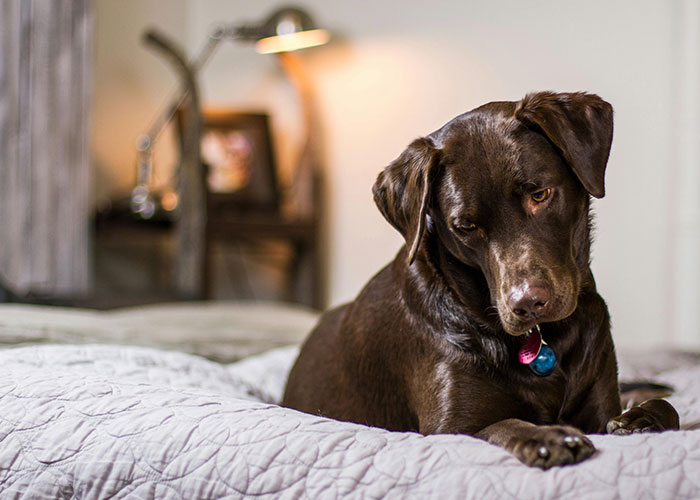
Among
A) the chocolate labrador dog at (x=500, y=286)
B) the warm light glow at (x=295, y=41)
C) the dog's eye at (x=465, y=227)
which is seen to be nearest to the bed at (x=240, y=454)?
the chocolate labrador dog at (x=500, y=286)

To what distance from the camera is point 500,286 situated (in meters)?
1.16

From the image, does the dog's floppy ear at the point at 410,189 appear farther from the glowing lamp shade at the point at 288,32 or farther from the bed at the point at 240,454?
the glowing lamp shade at the point at 288,32

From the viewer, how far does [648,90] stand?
360cm

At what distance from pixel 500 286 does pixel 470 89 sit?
301 centimetres

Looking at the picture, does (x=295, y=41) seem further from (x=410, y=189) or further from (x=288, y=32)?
(x=410, y=189)

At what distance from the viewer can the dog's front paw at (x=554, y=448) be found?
92 centimetres

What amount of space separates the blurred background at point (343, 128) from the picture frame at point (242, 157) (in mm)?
A: 33

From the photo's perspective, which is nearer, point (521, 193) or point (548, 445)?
point (548, 445)

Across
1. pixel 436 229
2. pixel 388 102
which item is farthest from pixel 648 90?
pixel 436 229

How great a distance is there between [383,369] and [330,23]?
3.68m

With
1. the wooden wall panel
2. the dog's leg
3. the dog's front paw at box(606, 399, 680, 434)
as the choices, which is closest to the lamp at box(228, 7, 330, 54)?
the wooden wall panel

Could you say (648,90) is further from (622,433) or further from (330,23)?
(622,433)

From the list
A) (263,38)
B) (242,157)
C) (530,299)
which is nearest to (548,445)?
(530,299)

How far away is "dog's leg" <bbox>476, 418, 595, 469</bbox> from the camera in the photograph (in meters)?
0.92
